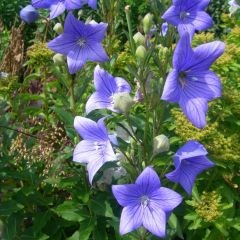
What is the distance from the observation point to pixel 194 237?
7.93 ft

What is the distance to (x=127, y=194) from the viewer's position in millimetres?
1697

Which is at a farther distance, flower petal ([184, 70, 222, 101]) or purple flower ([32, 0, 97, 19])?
purple flower ([32, 0, 97, 19])

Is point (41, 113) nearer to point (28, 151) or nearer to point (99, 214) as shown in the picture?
point (28, 151)

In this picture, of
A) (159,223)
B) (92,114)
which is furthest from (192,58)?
A: (92,114)

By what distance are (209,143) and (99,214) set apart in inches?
Answer: 24.0

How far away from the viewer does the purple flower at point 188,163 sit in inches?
64.6

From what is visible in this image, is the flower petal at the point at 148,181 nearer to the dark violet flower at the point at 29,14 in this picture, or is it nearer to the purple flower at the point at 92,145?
the purple flower at the point at 92,145

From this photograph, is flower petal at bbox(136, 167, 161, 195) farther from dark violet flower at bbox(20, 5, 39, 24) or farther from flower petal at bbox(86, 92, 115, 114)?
dark violet flower at bbox(20, 5, 39, 24)

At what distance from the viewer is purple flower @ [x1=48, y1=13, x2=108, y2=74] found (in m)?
2.00

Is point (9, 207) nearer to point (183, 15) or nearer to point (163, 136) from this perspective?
point (163, 136)

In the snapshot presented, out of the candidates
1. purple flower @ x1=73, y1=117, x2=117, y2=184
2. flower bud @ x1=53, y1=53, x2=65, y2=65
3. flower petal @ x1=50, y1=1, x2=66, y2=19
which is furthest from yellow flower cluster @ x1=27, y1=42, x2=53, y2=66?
purple flower @ x1=73, y1=117, x2=117, y2=184

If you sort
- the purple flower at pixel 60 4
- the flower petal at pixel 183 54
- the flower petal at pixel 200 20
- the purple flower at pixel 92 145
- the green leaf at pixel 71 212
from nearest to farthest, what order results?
the flower petal at pixel 183 54
the purple flower at pixel 92 145
the flower petal at pixel 200 20
the purple flower at pixel 60 4
the green leaf at pixel 71 212

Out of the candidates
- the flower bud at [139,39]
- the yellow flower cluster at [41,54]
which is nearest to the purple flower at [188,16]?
the flower bud at [139,39]

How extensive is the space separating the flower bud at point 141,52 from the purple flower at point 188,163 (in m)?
0.33
